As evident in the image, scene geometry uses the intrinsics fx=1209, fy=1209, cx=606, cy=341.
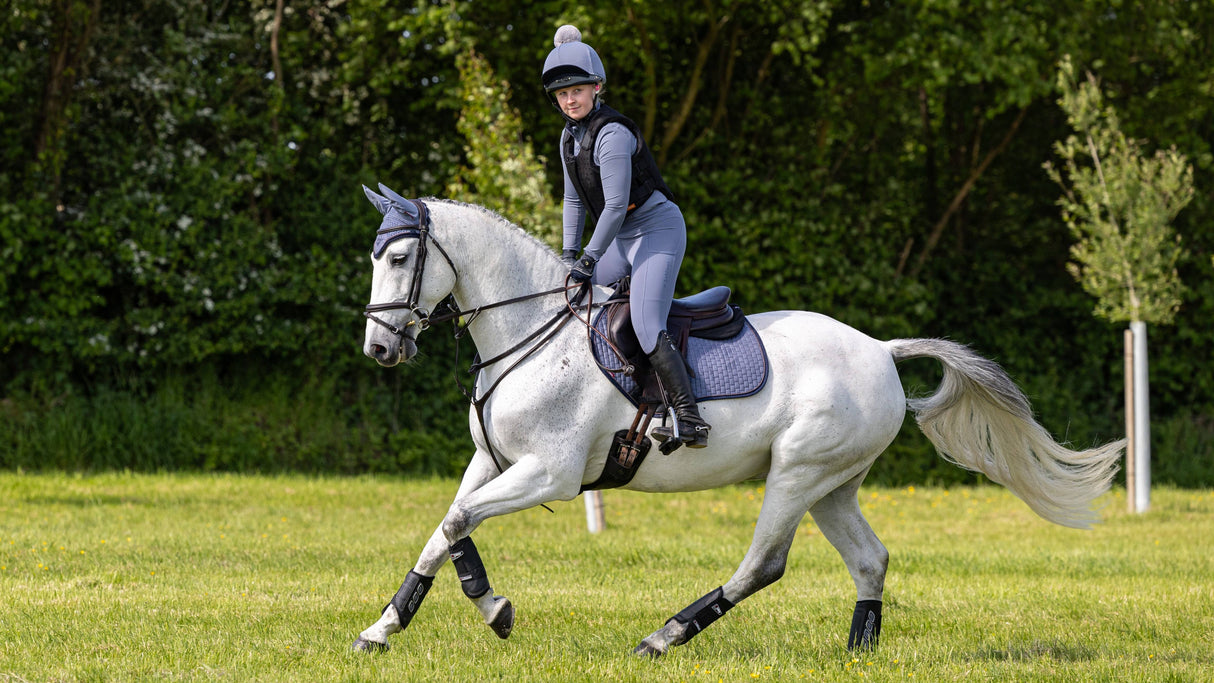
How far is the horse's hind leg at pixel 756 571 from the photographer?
5828mm

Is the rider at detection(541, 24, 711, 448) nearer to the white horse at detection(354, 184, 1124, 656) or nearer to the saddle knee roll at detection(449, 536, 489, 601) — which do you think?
the white horse at detection(354, 184, 1124, 656)


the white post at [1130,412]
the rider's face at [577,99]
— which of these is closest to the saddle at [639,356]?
the rider's face at [577,99]

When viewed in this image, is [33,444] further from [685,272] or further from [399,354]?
[399,354]

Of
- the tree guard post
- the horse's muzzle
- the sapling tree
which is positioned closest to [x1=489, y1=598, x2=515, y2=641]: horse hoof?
the horse's muzzle

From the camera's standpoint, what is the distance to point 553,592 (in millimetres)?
8070

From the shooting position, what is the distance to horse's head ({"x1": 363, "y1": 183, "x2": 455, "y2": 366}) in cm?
543

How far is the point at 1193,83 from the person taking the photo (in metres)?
17.7

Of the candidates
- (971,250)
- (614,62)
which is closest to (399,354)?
(614,62)

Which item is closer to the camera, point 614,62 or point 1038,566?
point 1038,566

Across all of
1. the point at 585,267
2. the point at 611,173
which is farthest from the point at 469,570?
the point at 611,173

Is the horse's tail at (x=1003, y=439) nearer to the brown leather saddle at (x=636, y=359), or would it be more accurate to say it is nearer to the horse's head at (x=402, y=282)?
the brown leather saddle at (x=636, y=359)

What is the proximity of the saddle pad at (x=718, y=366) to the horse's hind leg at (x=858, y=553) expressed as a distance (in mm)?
860

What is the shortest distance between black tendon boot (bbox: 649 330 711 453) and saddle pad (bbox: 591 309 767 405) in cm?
18

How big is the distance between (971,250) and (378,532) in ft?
38.6
